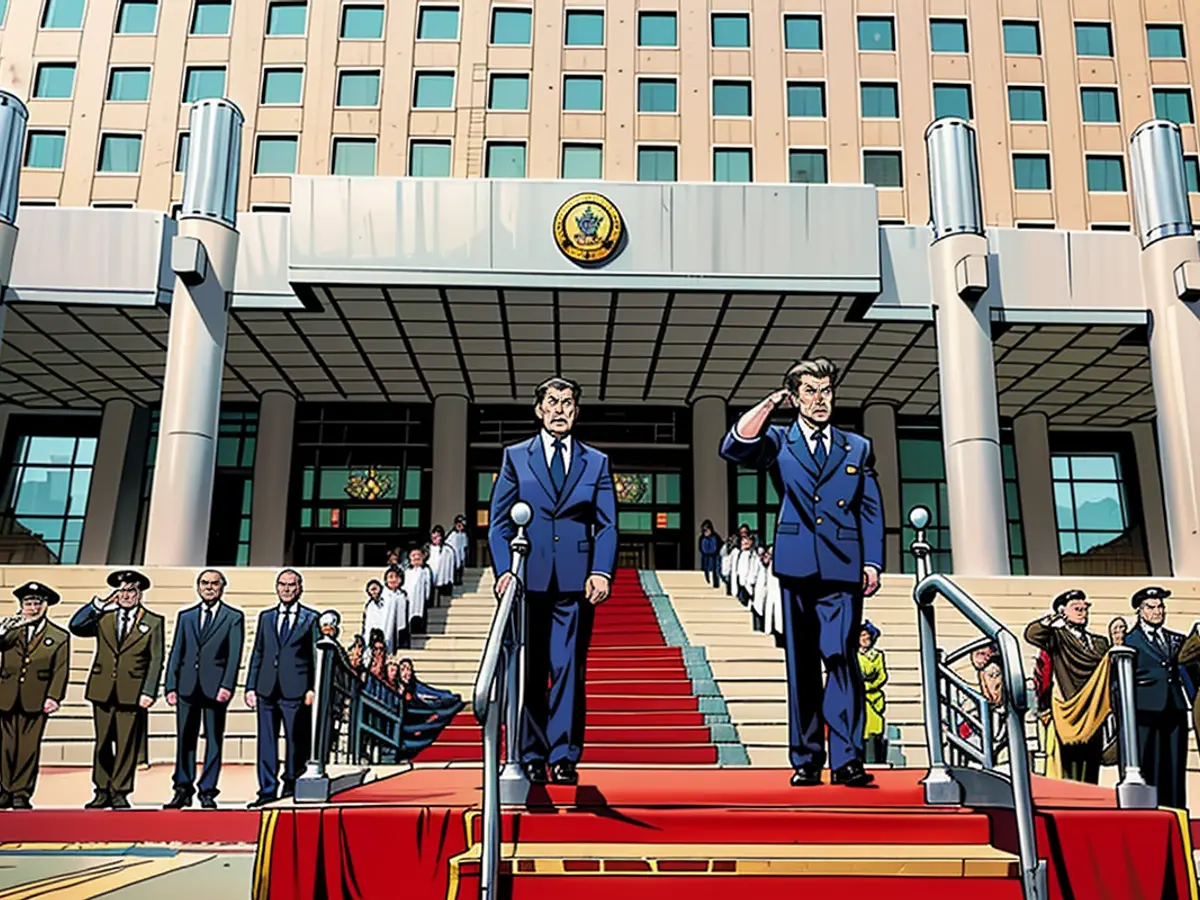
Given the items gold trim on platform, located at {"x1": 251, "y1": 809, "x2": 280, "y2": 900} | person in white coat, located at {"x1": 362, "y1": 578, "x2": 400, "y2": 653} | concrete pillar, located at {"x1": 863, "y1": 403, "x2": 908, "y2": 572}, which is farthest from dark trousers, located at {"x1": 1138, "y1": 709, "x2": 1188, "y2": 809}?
concrete pillar, located at {"x1": 863, "y1": 403, "x2": 908, "y2": 572}

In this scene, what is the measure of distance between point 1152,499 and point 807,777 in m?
27.4

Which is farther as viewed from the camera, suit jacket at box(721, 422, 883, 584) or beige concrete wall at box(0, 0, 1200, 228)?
beige concrete wall at box(0, 0, 1200, 228)

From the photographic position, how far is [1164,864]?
4285mm

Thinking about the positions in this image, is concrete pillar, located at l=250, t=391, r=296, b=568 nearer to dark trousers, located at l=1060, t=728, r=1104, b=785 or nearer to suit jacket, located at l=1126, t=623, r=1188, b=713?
dark trousers, located at l=1060, t=728, r=1104, b=785

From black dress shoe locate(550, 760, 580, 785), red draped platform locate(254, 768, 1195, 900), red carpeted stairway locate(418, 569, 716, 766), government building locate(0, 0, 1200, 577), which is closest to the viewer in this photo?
red draped platform locate(254, 768, 1195, 900)

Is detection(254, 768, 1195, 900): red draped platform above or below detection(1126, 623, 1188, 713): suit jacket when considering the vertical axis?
below

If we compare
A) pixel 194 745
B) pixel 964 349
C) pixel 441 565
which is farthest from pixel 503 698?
pixel 964 349

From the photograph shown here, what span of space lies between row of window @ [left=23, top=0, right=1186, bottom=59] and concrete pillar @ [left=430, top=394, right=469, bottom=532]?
34.6ft

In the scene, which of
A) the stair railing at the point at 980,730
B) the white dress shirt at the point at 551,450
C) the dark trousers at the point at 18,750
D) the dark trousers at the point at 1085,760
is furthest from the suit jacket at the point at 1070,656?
the dark trousers at the point at 18,750

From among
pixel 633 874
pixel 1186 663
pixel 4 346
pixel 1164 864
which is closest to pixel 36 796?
pixel 633 874

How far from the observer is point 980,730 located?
18.2ft

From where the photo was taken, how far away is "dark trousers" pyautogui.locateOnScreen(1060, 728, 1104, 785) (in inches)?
305

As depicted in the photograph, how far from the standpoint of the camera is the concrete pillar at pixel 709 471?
1050 inches

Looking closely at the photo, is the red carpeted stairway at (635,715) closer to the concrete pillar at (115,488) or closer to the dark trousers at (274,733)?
the dark trousers at (274,733)
